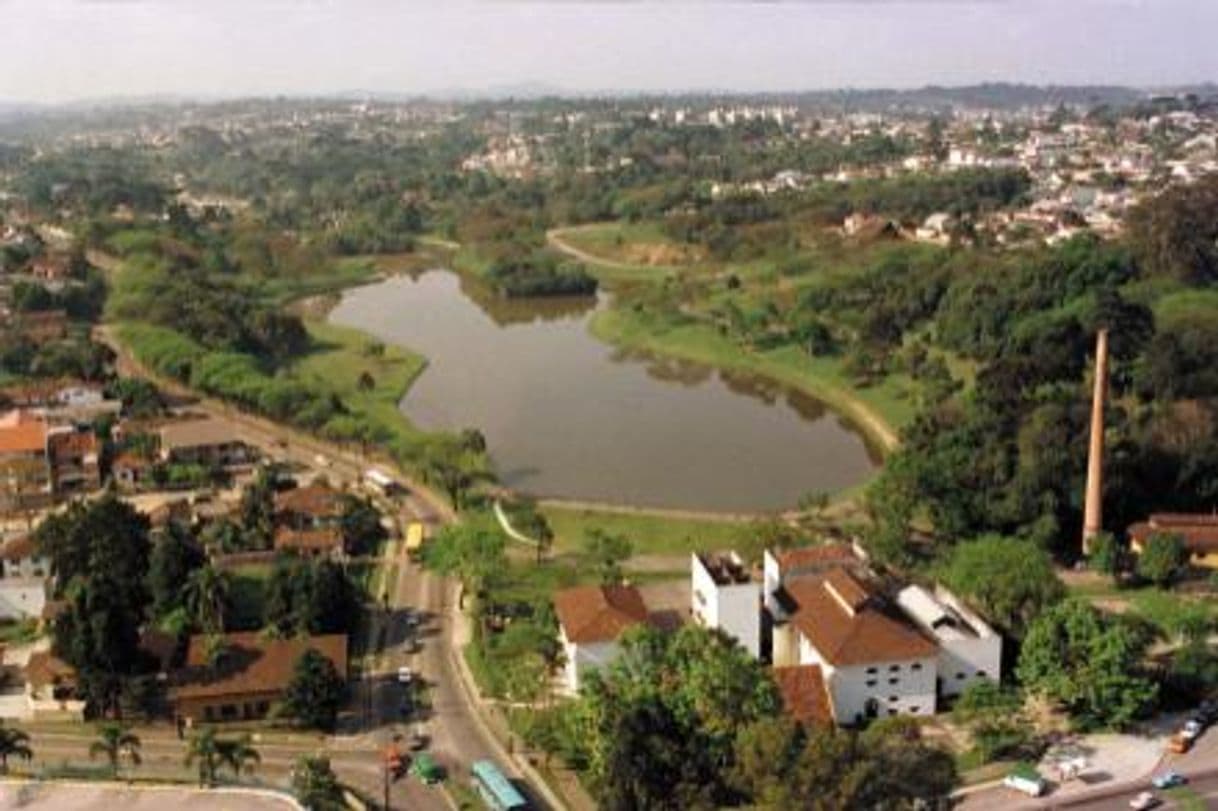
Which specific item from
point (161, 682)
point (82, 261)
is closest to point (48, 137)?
point (82, 261)

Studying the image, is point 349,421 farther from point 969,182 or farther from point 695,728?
point 969,182

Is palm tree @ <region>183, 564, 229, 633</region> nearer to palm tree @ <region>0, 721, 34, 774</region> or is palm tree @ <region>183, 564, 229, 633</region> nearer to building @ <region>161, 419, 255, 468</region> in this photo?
palm tree @ <region>0, 721, 34, 774</region>

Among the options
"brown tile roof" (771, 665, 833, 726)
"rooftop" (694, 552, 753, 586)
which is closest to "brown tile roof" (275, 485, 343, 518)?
"rooftop" (694, 552, 753, 586)

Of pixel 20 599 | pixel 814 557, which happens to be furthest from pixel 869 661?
pixel 20 599

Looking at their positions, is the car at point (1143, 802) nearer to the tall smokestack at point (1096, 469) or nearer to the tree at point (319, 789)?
the tall smokestack at point (1096, 469)

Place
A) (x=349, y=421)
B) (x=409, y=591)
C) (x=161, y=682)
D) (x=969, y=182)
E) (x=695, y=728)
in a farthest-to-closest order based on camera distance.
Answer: (x=969, y=182) < (x=349, y=421) < (x=409, y=591) < (x=161, y=682) < (x=695, y=728)

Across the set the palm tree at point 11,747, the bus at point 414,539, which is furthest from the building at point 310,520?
the palm tree at point 11,747

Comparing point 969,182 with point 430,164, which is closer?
point 969,182
